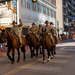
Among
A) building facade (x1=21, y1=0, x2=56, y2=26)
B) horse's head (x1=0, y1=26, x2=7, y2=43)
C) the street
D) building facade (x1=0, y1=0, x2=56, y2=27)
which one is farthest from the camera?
building facade (x1=21, y1=0, x2=56, y2=26)

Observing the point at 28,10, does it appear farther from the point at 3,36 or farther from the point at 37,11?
the point at 3,36

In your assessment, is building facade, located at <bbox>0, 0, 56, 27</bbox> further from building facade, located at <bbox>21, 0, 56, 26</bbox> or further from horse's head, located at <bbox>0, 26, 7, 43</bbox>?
horse's head, located at <bbox>0, 26, 7, 43</bbox>

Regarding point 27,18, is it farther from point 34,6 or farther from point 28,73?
point 28,73

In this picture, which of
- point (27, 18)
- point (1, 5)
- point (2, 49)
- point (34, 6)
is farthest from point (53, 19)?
point (2, 49)

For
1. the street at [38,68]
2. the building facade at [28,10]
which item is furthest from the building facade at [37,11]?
the street at [38,68]

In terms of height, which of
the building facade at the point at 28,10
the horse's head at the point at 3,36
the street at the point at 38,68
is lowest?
the street at the point at 38,68

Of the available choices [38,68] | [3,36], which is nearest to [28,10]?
[3,36]

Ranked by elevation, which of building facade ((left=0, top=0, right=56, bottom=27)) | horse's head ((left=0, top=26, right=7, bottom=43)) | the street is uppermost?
building facade ((left=0, top=0, right=56, bottom=27))

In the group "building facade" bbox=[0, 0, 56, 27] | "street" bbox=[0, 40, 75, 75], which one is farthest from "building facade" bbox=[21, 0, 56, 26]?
"street" bbox=[0, 40, 75, 75]

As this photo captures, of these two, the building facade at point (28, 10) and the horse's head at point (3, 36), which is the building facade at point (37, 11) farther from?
the horse's head at point (3, 36)

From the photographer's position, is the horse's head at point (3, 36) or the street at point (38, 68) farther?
the horse's head at point (3, 36)

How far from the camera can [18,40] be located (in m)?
16.9

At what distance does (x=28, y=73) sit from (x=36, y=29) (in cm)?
856

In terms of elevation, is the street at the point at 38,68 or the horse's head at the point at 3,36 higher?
the horse's head at the point at 3,36
